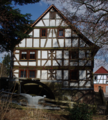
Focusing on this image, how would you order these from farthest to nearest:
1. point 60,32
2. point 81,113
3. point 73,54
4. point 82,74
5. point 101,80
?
point 101,80 < point 60,32 < point 73,54 < point 82,74 < point 81,113

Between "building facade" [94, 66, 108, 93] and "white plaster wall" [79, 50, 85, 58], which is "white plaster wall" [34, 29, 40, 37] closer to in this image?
"white plaster wall" [79, 50, 85, 58]

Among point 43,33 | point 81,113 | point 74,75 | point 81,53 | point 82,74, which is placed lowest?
point 81,113

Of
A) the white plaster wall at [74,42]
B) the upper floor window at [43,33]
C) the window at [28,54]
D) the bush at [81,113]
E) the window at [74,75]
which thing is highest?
the upper floor window at [43,33]

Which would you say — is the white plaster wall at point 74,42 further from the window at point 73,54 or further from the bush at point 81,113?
the bush at point 81,113

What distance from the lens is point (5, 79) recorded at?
13352 mm

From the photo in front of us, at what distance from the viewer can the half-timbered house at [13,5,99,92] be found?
43.5 ft

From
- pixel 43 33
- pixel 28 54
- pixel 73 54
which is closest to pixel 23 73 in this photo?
pixel 28 54

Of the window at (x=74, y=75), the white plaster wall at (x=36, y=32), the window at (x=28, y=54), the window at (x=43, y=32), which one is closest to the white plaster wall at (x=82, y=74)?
the window at (x=74, y=75)

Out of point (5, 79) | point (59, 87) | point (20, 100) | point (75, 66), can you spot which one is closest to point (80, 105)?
point (20, 100)

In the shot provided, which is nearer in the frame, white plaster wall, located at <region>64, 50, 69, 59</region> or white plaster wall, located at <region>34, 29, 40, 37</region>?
white plaster wall, located at <region>64, 50, 69, 59</region>

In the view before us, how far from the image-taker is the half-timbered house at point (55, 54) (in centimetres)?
1325

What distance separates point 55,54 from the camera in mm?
13430

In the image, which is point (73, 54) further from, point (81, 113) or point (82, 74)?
point (81, 113)

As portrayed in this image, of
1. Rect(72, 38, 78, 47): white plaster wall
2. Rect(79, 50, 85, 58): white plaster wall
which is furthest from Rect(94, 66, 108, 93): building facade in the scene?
Rect(72, 38, 78, 47): white plaster wall
